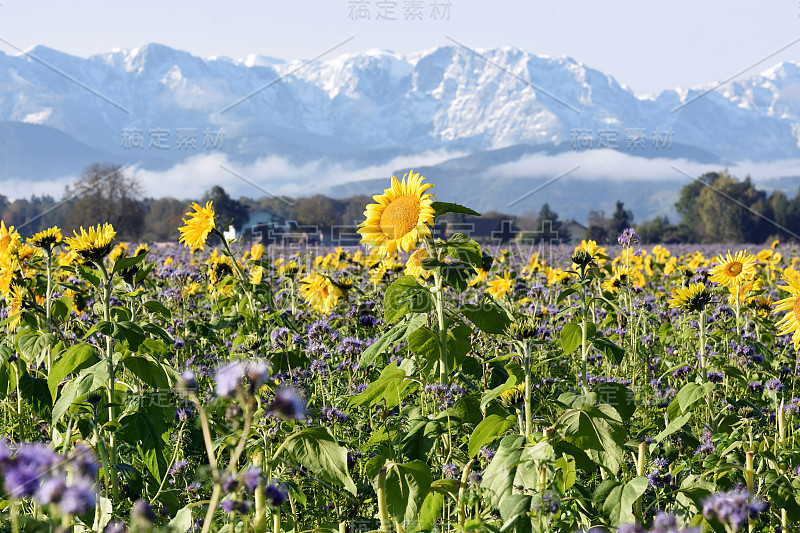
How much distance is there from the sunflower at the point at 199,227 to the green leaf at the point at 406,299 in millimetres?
1385

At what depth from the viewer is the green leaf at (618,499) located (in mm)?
2246

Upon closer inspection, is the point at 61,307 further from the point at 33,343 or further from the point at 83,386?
the point at 83,386

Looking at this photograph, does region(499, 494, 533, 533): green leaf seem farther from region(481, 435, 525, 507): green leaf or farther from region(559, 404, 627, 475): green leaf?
region(559, 404, 627, 475): green leaf

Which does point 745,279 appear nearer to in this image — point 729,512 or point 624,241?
point 624,241

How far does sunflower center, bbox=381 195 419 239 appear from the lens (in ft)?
10.7

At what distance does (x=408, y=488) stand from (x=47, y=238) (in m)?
2.78

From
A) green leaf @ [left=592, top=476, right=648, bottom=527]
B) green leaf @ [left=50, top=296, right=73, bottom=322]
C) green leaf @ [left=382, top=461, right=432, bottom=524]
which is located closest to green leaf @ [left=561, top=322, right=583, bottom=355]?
green leaf @ [left=592, top=476, right=648, bottom=527]

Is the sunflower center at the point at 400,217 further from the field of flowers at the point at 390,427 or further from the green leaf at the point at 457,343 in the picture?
the green leaf at the point at 457,343

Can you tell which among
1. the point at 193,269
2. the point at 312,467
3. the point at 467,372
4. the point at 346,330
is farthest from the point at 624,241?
the point at 193,269

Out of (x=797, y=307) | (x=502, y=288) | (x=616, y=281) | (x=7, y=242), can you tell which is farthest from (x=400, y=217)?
(x=616, y=281)

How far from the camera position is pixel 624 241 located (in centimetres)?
591

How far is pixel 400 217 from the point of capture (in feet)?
10.8

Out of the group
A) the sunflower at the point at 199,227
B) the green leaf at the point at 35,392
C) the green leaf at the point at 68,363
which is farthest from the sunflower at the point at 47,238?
the green leaf at the point at 68,363

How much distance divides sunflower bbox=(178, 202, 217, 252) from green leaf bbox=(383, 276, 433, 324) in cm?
139
